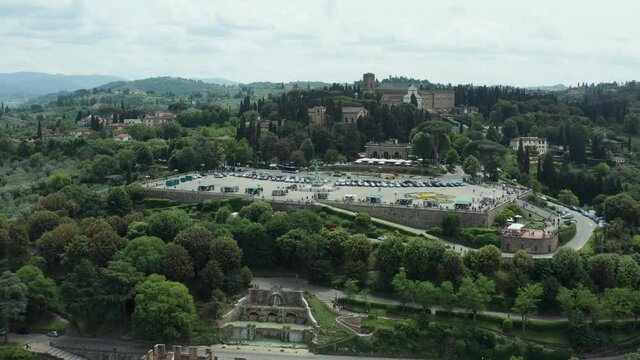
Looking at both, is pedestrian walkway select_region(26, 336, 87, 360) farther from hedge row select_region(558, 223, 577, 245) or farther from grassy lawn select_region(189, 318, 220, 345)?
hedge row select_region(558, 223, 577, 245)

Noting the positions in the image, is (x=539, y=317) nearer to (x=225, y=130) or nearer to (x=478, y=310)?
(x=478, y=310)

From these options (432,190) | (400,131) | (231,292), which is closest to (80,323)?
(231,292)

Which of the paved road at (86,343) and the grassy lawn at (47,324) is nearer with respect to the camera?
the paved road at (86,343)

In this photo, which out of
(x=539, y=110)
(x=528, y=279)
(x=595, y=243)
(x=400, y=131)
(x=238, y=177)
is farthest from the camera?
(x=539, y=110)

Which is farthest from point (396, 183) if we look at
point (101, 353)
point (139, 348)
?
point (101, 353)

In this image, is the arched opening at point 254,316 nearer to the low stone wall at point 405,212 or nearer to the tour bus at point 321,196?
the low stone wall at point 405,212

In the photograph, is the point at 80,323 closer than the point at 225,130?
Yes

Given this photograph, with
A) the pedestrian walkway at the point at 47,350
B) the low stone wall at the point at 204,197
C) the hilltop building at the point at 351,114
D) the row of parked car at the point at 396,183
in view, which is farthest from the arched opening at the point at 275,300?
the hilltop building at the point at 351,114
